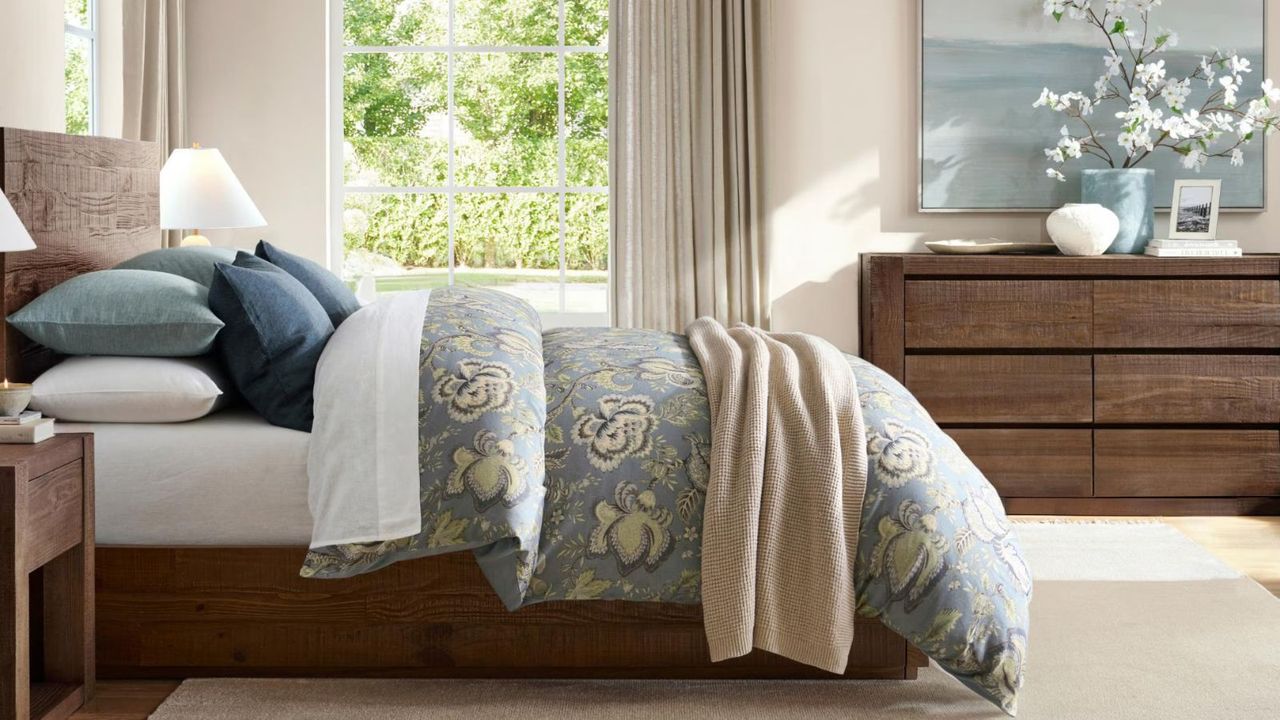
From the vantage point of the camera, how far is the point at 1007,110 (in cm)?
450

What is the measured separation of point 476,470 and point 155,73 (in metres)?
2.80

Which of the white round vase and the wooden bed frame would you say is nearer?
the wooden bed frame

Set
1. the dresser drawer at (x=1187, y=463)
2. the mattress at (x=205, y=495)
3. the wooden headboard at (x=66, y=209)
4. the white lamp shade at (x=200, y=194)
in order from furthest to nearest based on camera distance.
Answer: the dresser drawer at (x=1187, y=463), the white lamp shade at (x=200, y=194), the wooden headboard at (x=66, y=209), the mattress at (x=205, y=495)

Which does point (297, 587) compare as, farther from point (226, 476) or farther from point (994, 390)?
point (994, 390)

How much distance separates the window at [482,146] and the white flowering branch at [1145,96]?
1.76 metres

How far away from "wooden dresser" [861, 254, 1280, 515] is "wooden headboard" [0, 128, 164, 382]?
225 cm

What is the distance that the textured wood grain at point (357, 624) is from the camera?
2.32 metres

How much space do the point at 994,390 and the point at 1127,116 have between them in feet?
3.63

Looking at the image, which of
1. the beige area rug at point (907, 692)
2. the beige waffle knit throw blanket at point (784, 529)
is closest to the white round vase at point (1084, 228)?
the beige area rug at point (907, 692)

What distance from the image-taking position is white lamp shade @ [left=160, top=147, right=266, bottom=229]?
12.8 ft

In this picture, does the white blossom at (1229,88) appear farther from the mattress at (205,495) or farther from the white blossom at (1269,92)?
the mattress at (205,495)

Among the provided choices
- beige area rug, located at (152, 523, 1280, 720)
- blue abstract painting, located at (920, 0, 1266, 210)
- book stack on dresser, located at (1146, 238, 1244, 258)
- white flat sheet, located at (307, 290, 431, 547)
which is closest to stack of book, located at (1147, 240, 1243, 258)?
book stack on dresser, located at (1146, 238, 1244, 258)

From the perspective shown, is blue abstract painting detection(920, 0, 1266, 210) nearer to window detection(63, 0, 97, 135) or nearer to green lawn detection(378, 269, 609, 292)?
green lawn detection(378, 269, 609, 292)

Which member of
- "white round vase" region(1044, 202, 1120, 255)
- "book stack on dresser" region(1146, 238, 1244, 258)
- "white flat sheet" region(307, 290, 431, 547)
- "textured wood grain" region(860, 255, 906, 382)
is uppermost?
"white round vase" region(1044, 202, 1120, 255)
